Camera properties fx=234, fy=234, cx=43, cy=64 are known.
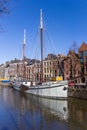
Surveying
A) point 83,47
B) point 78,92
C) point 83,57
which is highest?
point 83,47

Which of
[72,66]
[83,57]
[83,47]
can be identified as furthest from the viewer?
[83,47]

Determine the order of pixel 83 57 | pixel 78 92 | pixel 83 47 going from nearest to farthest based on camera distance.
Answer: pixel 78 92 < pixel 83 57 < pixel 83 47

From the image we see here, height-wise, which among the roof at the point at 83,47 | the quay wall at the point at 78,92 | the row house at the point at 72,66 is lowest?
the quay wall at the point at 78,92

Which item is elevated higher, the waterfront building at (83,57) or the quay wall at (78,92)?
the waterfront building at (83,57)

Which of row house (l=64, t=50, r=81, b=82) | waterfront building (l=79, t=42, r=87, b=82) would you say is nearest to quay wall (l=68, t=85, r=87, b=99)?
row house (l=64, t=50, r=81, b=82)

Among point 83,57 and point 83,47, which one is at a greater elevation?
point 83,47

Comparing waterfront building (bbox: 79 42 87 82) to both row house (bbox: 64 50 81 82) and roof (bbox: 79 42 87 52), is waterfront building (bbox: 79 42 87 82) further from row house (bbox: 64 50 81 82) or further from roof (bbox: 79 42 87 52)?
row house (bbox: 64 50 81 82)

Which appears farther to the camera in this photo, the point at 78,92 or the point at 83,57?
the point at 83,57

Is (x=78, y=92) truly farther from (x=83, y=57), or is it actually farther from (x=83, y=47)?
(x=83, y=47)

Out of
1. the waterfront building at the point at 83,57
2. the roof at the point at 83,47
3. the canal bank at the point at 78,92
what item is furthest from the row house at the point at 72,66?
the canal bank at the point at 78,92

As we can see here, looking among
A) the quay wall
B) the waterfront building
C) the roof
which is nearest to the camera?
the quay wall

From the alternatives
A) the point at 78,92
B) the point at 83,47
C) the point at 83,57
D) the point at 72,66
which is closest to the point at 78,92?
the point at 78,92

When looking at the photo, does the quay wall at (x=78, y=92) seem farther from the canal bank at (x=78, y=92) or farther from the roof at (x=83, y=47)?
the roof at (x=83, y=47)

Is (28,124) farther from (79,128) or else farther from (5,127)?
(79,128)
